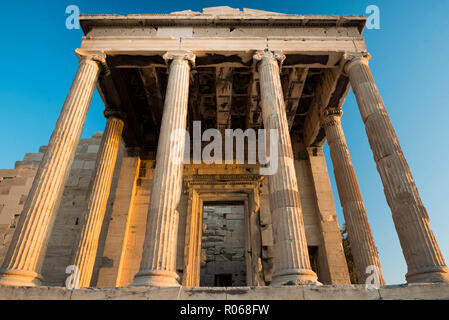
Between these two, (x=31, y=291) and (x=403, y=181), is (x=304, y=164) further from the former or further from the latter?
(x=31, y=291)

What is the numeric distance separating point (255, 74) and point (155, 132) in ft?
23.8

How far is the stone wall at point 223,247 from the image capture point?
1787 centimetres

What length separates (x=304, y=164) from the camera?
52.5 ft

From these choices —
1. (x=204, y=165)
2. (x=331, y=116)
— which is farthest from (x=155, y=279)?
(x=331, y=116)

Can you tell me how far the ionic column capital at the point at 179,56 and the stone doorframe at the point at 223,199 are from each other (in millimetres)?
6626

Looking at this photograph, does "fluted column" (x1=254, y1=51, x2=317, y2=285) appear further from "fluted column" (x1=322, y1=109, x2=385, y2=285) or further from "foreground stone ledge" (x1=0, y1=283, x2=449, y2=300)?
"fluted column" (x1=322, y1=109, x2=385, y2=285)

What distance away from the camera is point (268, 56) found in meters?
11.0

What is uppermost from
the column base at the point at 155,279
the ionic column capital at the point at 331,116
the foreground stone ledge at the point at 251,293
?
the ionic column capital at the point at 331,116

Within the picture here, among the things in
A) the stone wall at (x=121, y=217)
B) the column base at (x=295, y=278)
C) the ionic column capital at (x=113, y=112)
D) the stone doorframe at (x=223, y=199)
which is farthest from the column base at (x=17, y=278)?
the ionic column capital at (x=113, y=112)

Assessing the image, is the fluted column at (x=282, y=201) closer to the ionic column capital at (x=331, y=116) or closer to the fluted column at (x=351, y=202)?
the ionic column capital at (x=331, y=116)

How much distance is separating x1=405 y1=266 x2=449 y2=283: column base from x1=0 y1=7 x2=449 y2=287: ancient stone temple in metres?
0.03

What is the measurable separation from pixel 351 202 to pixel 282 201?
4.97 m
